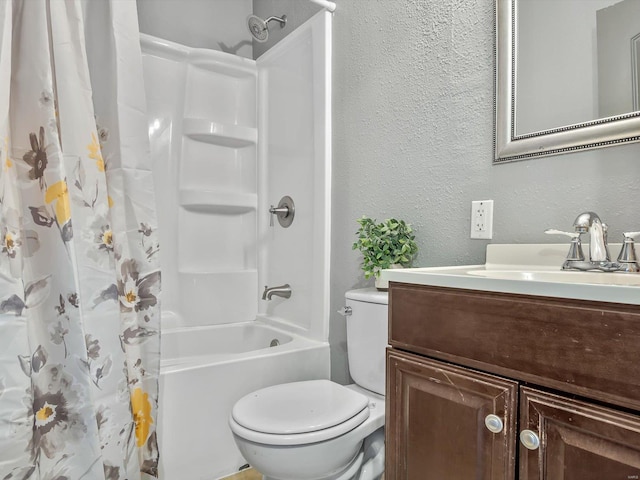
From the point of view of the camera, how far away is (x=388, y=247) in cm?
138

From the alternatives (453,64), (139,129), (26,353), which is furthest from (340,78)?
(26,353)

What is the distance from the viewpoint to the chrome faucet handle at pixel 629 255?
0.89m

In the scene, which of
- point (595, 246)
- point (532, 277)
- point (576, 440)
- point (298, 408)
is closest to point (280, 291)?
point (298, 408)

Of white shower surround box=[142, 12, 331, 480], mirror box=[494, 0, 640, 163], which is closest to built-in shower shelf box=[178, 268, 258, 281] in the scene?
Result: white shower surround box=[142, 12, 331, 480]

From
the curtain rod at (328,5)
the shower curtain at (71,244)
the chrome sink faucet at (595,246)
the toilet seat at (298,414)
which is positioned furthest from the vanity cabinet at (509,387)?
the curtain rod at (328,5)

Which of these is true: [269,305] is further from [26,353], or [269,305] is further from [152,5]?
[152,5]

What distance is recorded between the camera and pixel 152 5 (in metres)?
2.18

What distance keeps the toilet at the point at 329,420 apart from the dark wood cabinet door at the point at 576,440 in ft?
1.85

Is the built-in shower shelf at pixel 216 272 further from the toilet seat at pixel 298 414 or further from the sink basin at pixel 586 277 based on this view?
the sink basin at pixel 586 277

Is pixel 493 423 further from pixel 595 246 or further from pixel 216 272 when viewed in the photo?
pixel 216 272

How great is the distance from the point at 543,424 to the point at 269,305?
1.71m

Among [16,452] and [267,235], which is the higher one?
[267,235]

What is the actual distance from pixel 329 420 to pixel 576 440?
0.66 metres

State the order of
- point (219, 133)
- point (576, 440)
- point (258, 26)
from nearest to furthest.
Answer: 1. point (576, 440)
2. point (258, 26)
3. point (219, 133)
